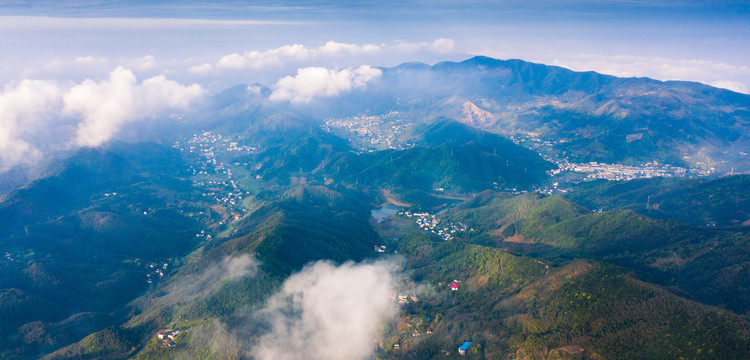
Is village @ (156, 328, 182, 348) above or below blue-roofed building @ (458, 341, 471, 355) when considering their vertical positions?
below

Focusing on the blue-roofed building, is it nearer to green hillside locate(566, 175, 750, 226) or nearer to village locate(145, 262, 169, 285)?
village locate(145, 262, 169, 285)

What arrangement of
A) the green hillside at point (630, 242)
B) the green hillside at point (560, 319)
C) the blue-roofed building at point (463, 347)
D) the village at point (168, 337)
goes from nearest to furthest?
1. the green hillside at point (560, 319)
2. the blue-roofed building at point (463, 347)
3. the village at point (168, 337)
4. the green hillside at point (630, 242)

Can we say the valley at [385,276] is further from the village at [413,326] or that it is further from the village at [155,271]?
the village at [155,271]

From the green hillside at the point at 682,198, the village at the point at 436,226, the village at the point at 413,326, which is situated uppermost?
the green hillside at the point at 682,198

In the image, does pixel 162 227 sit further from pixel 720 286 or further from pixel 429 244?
pixel 720 286

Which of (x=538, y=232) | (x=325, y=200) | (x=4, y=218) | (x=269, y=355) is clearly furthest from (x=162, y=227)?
(x=538, y=232)

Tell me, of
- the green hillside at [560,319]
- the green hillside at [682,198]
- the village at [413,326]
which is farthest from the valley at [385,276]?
the green hillside at [682,198]

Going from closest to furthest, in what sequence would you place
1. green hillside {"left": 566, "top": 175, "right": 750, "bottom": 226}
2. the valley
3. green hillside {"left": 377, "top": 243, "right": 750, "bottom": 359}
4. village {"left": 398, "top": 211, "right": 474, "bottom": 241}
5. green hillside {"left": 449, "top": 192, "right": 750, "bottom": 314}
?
green hillside {"left": 377, "top": 243, "right": 750, "bottom": 359}, the valley, green hillside {"left": 449, "top": 192, "right": 750, "bottom": 314}, green hillside {"left": 566, "top": 175, "right": 750, "bottom": 226}, village {"left": 398, "top": 211, "right": 474, "bottom": 241}

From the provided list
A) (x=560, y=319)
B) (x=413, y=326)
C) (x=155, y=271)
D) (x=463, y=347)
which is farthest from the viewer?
(x=155, y=271)

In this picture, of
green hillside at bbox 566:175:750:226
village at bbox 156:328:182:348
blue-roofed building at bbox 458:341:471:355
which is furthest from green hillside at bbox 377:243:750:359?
green hillside at bbox 566:175:750:226

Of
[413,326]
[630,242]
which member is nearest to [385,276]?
[413,326]

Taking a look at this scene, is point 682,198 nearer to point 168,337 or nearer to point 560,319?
point 560,319
